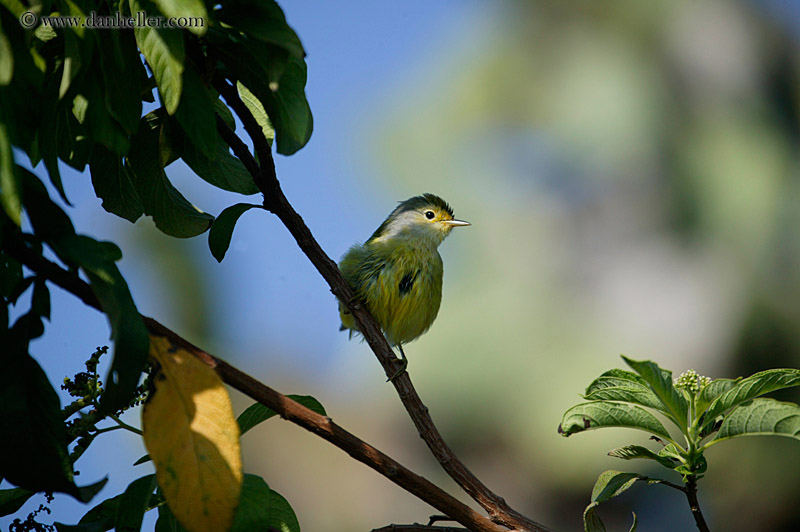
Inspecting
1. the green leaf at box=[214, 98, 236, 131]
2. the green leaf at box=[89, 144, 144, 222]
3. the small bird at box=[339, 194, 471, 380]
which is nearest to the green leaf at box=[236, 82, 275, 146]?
the green leaf at box=[214, 98, 236, 131]

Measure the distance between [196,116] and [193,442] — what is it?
1.43 ft

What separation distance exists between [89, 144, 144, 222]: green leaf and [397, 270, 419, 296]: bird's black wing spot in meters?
1.61

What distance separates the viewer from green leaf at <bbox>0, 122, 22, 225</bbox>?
0.67m

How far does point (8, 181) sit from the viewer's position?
26.4 inches

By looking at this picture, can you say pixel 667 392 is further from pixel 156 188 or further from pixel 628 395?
pixel 156 188

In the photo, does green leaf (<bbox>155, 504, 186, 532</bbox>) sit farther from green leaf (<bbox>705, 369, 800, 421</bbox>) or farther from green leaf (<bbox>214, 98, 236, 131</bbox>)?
green leaf (<bbox>705, 369, 800, 421</bbox>)

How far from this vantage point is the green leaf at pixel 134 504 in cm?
106

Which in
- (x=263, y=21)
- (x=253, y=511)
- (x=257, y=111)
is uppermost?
(x=257, y=111)

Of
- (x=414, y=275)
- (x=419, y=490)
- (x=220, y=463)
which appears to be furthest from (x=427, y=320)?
(x=220, y=463)

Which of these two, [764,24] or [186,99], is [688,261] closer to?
[764,24]

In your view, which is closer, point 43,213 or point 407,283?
point 43,213

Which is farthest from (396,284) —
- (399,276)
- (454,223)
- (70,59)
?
(70,59)

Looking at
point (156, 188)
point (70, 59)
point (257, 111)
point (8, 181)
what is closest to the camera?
point (8, 181)

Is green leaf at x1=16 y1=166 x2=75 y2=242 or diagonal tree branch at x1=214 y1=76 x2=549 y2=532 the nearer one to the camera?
green leaf at x1=16 y1=166 x2=75 y2=242
